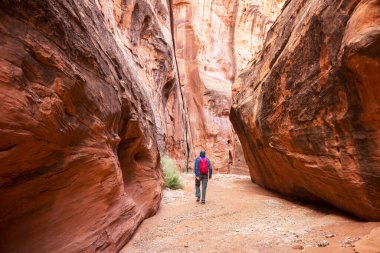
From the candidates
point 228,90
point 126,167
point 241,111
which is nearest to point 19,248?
point 126,167

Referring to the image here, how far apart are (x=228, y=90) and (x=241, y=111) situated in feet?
56.4

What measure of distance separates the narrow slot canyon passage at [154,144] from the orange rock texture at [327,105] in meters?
0.02

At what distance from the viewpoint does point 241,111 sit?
32.9 feet

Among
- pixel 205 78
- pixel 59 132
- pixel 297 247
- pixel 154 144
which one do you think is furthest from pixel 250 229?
pixel 205 78

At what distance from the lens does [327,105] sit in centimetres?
507

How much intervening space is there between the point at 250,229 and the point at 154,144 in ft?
10.8

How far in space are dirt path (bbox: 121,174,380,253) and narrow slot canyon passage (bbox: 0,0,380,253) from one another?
3 centimetres

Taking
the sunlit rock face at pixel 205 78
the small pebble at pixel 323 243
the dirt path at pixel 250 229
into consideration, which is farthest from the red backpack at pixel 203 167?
the sunlit rock face at pixel 205 78

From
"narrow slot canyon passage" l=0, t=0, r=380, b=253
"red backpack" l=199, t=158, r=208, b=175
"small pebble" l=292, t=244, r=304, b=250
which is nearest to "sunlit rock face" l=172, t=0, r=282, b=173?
"narrow slot canyon passage" l=0, t=0, r=380, b=253

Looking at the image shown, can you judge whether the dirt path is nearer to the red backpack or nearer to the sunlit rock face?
the red backpack

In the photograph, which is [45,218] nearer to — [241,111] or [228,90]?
[241,111]

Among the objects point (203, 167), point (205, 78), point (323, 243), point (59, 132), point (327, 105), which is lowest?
point (323, 243)

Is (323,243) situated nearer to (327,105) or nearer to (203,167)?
(327,105)

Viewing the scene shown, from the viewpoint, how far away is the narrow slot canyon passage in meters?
2.94
